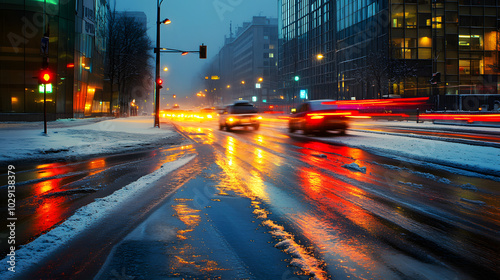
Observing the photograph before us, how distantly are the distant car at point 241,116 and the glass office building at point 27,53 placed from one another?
15155mm

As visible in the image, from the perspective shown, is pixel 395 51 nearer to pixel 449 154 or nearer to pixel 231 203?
pixel 449 154

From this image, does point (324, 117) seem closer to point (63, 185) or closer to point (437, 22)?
point (63, 185)

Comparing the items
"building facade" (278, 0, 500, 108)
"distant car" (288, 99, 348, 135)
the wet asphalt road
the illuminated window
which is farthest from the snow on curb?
the illuminated window

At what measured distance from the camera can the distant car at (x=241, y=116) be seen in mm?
24938

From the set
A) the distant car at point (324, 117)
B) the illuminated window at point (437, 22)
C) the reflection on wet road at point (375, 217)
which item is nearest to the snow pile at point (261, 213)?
the reflection on wet road at point (375, 217)

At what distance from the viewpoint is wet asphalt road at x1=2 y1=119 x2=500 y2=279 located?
11.1 feet

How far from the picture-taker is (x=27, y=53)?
106 ft

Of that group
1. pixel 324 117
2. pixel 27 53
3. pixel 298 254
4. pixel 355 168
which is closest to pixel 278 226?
pixel 298 254

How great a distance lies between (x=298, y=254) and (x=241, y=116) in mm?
21435

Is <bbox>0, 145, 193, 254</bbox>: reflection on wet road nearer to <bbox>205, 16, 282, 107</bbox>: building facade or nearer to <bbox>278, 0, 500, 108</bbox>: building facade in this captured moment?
<bbox>278, 0, 500, 108</bbox>: building facade

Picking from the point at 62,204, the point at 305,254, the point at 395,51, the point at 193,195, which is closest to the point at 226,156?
the point at 193,195

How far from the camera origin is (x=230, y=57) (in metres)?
171

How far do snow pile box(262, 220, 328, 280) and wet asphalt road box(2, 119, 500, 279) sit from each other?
0.5 inches

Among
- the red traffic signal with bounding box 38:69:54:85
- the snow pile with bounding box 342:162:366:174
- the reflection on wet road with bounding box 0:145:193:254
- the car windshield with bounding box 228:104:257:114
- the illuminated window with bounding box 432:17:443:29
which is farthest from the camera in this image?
the illuminated window with bounding box 432:17:443:29
